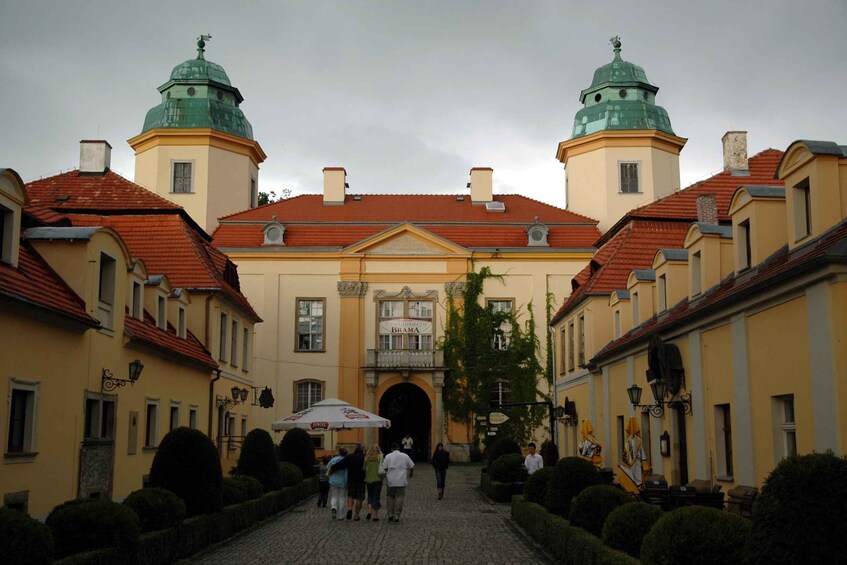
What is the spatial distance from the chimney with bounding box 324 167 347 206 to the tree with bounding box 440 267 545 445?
8.71 meters

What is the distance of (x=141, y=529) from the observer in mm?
12734

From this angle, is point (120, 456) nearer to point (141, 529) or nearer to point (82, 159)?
point (141, 529)

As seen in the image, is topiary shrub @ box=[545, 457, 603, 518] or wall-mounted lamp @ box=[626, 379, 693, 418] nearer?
topiary shrub @ box=[545, 457, 603, 518]

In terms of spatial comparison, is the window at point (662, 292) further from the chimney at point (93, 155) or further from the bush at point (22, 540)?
the chimney at point (93, 155)

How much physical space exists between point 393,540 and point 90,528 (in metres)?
6.74

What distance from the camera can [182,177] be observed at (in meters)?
48.8

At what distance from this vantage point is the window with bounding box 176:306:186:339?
2591 cm

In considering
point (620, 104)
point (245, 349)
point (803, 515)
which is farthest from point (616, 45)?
point (803, 515)

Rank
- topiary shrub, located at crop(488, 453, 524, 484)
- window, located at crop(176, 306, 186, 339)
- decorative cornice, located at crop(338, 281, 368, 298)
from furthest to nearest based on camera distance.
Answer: decorative cornice, located at crop(338, 281, 368, 298)
window, located at crop(176, 306, 186, 339)
topiary shrub, located at crop(488, 453, 524, 484)

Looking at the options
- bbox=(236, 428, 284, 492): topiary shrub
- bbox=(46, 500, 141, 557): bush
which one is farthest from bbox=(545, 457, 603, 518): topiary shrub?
bbox=(236, 428, 284, 492): topiary shrub

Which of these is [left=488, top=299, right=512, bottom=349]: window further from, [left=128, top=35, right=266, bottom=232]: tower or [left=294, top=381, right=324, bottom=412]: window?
[left=128, top=35, right=266, bottom=232]: tower

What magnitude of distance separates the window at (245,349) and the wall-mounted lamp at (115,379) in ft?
50.3

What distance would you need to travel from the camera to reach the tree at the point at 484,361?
1800 inches

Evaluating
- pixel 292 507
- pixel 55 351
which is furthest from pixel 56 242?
pixel 292 507
